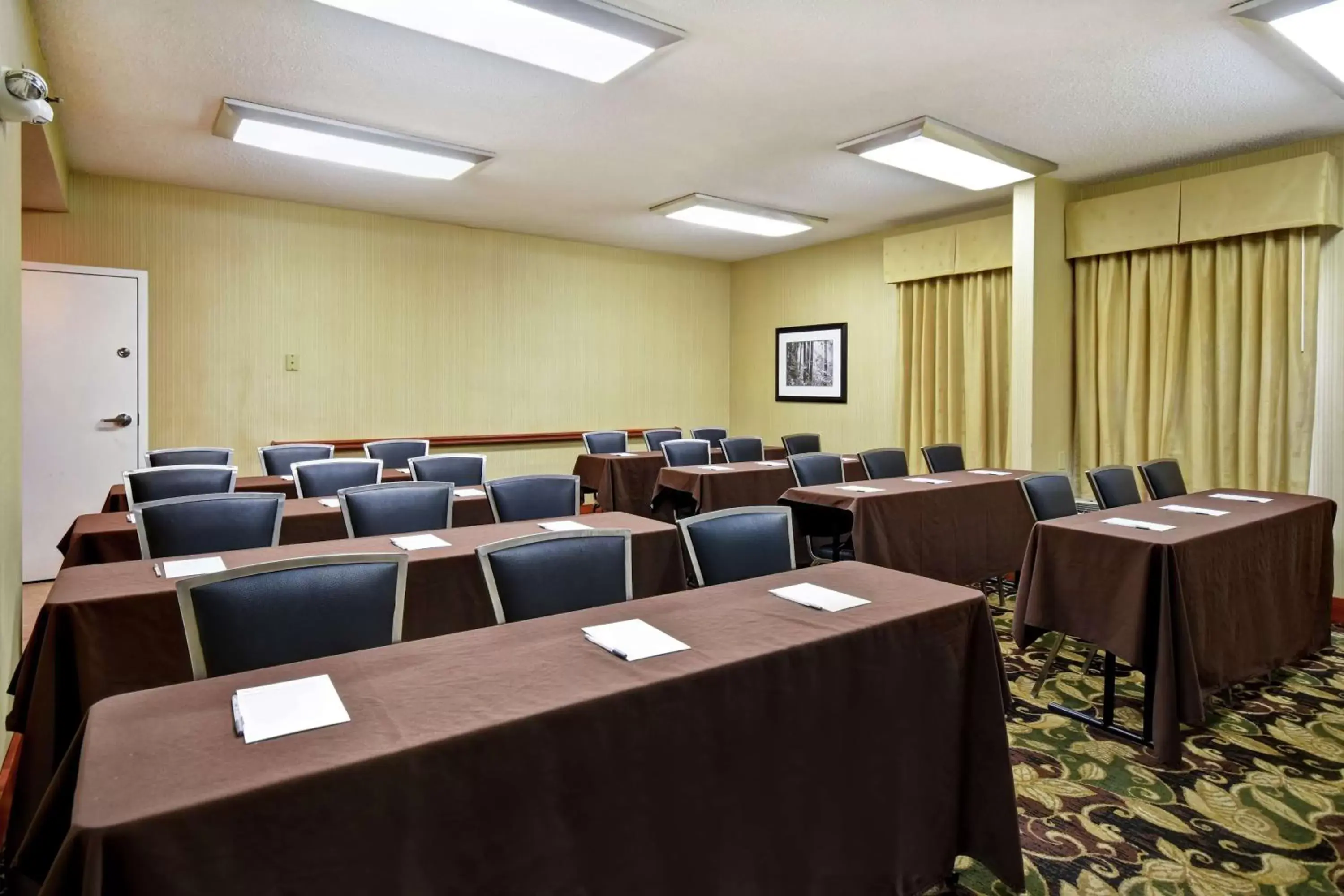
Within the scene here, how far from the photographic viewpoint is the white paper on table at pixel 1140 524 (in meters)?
3.03

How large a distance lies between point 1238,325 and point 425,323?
19.7 ft

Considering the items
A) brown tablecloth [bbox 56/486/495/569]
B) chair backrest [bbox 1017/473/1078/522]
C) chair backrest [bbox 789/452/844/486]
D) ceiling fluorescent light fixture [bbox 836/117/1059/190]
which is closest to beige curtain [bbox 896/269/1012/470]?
ceiling fluorescent light fixture [bbox 836/117/1059/190]

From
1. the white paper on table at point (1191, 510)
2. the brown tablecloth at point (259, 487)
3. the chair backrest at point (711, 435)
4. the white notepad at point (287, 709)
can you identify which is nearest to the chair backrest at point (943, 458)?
the white paper on table at point (1191, 510)

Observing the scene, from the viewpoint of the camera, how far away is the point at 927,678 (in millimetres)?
1889

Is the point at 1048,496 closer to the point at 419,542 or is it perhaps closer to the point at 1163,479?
the point at 1163,479

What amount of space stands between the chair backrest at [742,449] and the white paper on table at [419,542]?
3.22 meters

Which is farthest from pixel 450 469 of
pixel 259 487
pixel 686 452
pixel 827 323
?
pixel 827 323

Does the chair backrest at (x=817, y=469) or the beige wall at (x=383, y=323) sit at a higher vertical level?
the beige wall at (x=383, y=323)

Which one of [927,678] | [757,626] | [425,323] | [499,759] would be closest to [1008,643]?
[927,678]

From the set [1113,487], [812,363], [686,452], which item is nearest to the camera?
[1113,487]

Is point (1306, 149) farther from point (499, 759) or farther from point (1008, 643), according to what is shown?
point (499, 759)

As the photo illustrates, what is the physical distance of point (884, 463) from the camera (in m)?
5.29

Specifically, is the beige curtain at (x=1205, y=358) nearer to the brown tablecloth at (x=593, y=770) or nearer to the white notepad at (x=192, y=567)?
the brown tablecloth at (x=593, y=770)

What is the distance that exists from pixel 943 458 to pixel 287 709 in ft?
16.4
